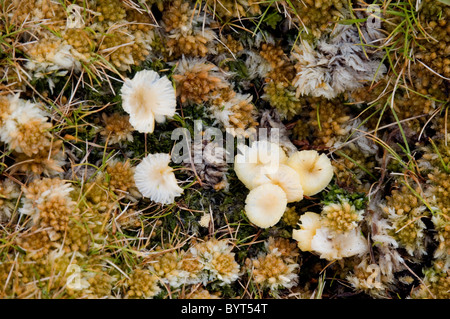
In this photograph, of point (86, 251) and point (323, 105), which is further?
point (323, 105)

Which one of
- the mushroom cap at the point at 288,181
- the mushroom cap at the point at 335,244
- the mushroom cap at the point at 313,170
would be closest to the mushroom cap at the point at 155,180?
the mushroom cap at the point at 288,181

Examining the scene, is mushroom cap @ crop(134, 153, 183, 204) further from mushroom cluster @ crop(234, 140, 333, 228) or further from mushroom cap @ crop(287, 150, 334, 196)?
mushroom cap @ crop(287, 150, 334, 196)

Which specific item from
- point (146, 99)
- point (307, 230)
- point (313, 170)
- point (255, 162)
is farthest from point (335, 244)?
point (146, 99)

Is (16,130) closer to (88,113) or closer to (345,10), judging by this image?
(88,113)

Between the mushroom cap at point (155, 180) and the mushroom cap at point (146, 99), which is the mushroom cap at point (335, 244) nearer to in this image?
the mushroom cap at point (155, 180)

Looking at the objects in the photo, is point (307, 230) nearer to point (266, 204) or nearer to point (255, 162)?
point (266, 204)

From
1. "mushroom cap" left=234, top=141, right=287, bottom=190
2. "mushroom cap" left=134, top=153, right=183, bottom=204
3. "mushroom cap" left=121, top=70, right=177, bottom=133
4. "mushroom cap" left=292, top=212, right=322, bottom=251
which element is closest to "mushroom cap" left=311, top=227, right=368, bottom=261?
"mushroom cap" left=292, top=212, right=322, bottom=251
